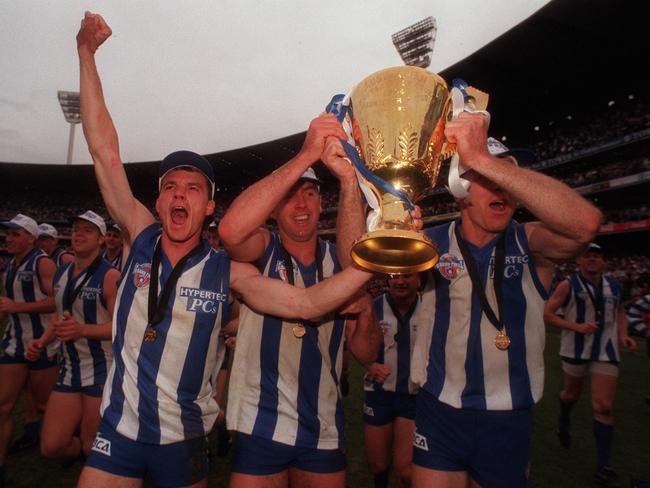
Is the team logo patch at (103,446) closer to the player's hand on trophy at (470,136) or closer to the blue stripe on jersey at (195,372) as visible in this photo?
the blue stripe on jersey at (195,372)

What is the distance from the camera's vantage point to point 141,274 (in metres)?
2.30

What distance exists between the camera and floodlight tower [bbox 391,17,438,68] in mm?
22875

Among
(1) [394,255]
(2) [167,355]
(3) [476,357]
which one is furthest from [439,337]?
(2) [167,355]

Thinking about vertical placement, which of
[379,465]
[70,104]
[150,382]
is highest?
[70,104]

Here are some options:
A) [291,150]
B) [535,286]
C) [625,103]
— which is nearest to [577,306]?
[535,286]

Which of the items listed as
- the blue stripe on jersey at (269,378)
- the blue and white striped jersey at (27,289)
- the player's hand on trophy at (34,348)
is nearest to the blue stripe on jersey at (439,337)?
the blue stripe on jersey at (269,378)

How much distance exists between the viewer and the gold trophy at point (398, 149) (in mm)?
1557

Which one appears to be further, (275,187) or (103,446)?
(103,446)

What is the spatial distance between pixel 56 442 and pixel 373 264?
3303mm

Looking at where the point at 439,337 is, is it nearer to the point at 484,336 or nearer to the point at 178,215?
the point at 484,336

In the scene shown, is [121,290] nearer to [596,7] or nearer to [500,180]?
[500,180]

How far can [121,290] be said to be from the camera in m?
2.32

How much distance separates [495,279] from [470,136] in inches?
38.3

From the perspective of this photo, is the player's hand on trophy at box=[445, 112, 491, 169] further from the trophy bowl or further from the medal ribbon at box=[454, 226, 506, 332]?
the medal ribbon at box=[454, 226, 506, 332]
